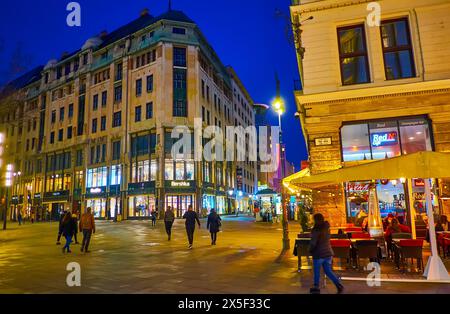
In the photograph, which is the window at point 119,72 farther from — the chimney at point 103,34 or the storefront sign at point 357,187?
the storefront sign at point 357,187

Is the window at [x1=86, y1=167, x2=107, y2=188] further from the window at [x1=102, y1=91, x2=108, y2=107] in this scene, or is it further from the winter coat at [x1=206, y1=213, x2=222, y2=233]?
the winter coat at [x1=206, y1=213, x2=222, y2=233]

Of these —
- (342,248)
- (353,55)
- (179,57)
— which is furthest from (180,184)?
(342,248)

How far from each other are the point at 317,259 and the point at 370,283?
1721 millimetres

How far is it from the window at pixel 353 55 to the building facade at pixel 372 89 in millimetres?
40

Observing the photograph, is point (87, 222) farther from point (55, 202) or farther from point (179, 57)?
point (55, 202)

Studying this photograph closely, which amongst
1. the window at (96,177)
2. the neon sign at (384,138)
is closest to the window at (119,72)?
the window at (96,177)

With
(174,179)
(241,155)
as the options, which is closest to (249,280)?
(174,179)

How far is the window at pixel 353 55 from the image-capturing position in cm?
1405

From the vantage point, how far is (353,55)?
1416cm

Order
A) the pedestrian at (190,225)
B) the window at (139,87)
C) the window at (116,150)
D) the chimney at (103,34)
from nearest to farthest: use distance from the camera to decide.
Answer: the pedestrian at (190,225) → the window at (139,87) → the window at (116,150) → the chimney at (103,34)

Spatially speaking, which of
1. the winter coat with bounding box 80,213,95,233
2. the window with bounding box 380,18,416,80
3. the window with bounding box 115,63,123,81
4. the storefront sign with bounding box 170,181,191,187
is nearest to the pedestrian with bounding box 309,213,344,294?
the winter coat with bounding box 80,213,95,233

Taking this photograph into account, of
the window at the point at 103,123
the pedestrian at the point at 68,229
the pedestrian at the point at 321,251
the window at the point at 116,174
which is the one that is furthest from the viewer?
the window at the point at 103,123

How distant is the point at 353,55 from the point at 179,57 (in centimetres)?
3589

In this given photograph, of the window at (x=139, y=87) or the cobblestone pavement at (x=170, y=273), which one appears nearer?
the cobblestone pavement at (x=170, y=273)
